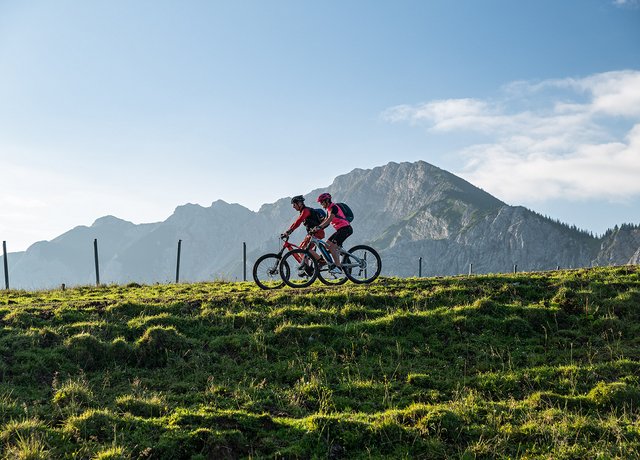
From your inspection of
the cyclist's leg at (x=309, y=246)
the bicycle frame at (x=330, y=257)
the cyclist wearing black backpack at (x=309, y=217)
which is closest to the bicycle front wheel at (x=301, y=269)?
the cyclist's leg at (x=309, y=246)

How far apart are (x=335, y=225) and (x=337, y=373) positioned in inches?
270

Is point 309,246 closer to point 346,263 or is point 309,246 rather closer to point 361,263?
point 346,263

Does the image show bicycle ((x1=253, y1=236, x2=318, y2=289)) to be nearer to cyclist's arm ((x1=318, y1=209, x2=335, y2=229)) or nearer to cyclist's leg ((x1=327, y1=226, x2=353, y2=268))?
cyclist's leg ((x1=327, y1=226, x2=353, y2=268))

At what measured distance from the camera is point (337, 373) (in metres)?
10.3

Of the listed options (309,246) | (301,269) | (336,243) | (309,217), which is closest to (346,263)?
(336,243)

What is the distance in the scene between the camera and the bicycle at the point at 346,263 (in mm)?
16609

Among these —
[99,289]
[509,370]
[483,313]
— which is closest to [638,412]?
[509,370]

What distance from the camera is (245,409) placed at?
861 centimetres

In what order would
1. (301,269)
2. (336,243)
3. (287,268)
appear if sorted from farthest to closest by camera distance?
(287,268)
(301,269)
(336,243)

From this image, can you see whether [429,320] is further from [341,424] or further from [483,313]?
[341,424]

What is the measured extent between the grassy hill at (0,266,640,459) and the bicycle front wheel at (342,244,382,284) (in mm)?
839

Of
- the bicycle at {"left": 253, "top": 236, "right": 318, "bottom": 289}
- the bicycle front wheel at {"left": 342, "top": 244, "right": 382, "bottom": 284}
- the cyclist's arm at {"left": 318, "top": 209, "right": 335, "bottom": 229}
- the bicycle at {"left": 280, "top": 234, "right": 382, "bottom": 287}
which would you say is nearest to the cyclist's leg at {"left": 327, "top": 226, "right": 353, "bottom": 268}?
the bicycle at {"left": 280, "top": 234, "right": 382, "bottom": 287}

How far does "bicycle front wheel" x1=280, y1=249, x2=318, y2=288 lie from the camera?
16.6m

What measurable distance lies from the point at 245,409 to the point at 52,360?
498 centimetres
